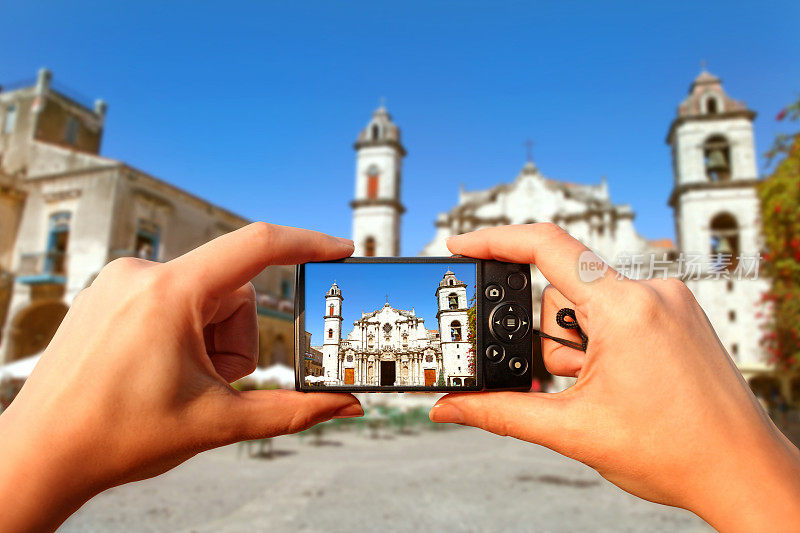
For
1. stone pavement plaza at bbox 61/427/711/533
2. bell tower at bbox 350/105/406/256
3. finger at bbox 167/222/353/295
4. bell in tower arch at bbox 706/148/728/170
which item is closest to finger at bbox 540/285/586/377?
finger at bbox 167/222/353/295

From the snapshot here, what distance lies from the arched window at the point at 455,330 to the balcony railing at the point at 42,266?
813 inches

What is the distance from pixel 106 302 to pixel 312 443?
13965 mm

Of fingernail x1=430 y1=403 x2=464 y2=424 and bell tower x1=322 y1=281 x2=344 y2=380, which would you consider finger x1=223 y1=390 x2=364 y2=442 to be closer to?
bell tower x1=322 y1=281 x2=344 y2=380

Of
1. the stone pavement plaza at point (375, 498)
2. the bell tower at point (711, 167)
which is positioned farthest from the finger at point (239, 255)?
the bell tower at point (711, 167)

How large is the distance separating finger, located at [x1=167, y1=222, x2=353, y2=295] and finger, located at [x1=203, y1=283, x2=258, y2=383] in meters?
0.34

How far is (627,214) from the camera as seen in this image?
28.9 meters

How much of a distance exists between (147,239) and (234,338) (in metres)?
20.6

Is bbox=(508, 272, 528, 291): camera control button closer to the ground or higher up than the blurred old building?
closer to the ground

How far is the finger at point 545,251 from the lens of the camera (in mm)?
1532

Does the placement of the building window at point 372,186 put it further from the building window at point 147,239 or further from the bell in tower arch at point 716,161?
the bell in tower arch at point 716,161

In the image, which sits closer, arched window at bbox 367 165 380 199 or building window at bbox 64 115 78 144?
building window at bbox 64 115 78 144

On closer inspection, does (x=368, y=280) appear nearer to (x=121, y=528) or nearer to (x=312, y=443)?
(x=121, y=528)

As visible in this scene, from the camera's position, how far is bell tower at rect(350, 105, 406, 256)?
2938 cm

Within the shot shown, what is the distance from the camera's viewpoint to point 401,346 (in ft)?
6.30
